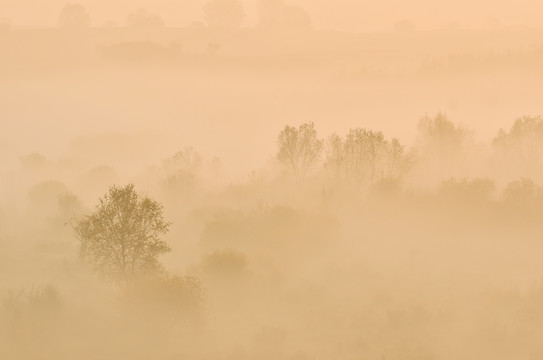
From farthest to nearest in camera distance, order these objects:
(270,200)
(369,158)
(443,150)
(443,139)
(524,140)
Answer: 1. (443,150)
2. (443,139)
3. (524,140)
4. (270,200)
5. (369,158)

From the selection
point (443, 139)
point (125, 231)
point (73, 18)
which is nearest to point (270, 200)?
point (443, 139)

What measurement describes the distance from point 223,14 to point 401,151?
124116 mm

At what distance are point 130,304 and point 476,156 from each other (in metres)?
64.3

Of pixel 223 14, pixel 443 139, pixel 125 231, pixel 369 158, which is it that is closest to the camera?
pixel 125 231

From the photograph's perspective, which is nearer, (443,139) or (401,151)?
(401,151)

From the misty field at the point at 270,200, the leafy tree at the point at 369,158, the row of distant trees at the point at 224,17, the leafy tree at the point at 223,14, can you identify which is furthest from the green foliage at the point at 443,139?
the leafy tree at the point at 223,14

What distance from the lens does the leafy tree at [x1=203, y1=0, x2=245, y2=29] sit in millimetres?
178500

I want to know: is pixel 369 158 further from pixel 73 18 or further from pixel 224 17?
pixel 73 18

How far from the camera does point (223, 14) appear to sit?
586ft

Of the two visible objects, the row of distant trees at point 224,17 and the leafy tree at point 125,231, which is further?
the row of distant trees at point 224,17

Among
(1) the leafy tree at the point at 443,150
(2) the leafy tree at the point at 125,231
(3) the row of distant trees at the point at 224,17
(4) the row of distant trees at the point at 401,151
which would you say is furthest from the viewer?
(3) the row of distant trees at the point at 224,17

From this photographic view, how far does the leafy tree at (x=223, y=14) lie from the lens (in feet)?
586

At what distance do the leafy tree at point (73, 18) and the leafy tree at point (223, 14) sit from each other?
42213 millimetres

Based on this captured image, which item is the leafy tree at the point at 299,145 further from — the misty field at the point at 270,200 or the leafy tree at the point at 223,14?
the leafy tree at the point at 223,14
